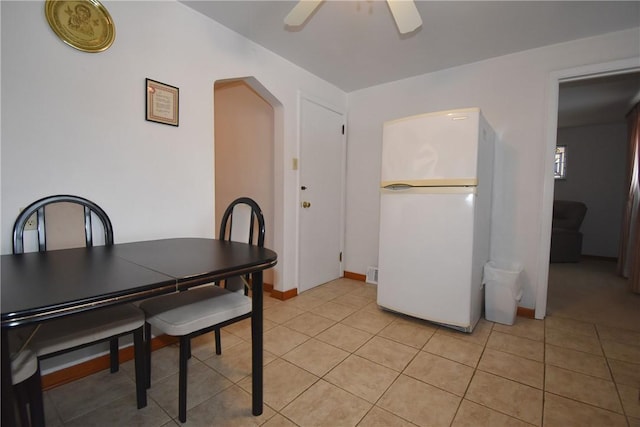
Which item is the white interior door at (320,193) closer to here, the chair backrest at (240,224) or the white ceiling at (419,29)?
the white ceiling at (419,29)

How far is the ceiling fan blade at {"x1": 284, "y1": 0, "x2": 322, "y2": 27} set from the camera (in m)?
1.40

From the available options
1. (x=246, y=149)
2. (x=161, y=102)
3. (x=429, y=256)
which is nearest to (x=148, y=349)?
(x=161, y=102)

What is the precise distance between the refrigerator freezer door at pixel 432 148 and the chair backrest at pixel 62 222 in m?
1.94

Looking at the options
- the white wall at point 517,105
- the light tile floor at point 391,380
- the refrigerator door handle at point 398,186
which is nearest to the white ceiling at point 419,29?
the white wall at point 517,105

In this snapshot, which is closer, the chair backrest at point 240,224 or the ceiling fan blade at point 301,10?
the ceiling fan blade at point 301,10

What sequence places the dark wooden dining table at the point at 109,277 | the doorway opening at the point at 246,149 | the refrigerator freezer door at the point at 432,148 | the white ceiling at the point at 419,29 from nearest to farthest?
the dark wooden dining table at the point at 109,277, the white ceiling at the point at 419,29, the refrigerator freezer door at the point at 432,148, the doorway opening at the point at 246,149

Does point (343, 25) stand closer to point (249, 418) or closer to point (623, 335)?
point (249, 418)

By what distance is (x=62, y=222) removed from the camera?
56.4 inches

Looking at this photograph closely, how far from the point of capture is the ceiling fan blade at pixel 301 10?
1.40 meters

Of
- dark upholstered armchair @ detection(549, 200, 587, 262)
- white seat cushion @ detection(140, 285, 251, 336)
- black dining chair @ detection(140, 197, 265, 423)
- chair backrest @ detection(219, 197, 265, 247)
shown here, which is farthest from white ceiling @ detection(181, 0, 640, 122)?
dark upholstered armchair @ detection(549, 200, 587, 262)

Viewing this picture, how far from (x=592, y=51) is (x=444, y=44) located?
1.07 metres

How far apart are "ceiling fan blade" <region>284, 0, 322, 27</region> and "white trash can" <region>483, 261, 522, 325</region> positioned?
2.24 meters

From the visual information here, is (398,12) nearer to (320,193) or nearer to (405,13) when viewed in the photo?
(405,13)

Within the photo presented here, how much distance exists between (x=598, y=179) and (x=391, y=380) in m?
5.56
